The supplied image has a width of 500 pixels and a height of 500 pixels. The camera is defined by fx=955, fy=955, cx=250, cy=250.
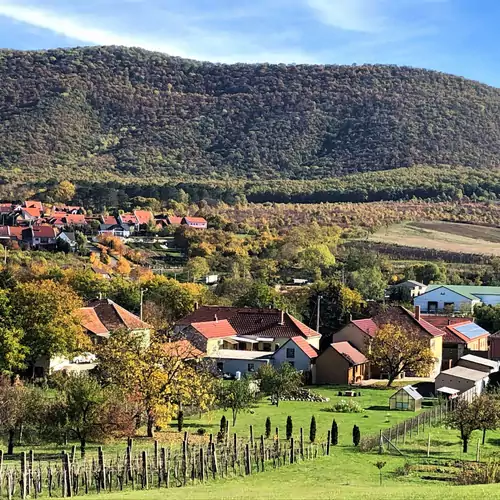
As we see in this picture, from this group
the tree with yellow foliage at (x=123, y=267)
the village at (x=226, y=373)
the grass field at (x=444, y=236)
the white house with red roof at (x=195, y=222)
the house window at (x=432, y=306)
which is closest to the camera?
the village at (x=226, y=373)

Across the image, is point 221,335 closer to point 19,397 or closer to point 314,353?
point 314,353

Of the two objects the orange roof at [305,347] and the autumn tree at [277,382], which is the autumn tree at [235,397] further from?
the orange roof at [305,347]

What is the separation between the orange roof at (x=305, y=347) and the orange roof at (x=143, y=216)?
6854cm

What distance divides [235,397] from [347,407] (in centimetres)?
708

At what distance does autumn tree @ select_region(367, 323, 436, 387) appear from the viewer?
179 feet

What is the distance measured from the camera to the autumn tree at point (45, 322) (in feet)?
159

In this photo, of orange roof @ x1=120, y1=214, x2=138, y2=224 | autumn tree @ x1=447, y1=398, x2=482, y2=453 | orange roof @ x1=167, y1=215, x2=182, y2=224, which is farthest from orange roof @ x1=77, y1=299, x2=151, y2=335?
orange roof @ x1=167, y1=215, x2=182, y2=224

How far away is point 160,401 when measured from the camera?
3766 centimetres

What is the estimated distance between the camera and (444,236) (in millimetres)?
124375

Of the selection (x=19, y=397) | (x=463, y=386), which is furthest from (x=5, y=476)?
(x=463, y=386)

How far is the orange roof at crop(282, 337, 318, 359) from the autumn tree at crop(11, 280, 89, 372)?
44.3ft

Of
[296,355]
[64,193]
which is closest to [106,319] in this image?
[296,355]

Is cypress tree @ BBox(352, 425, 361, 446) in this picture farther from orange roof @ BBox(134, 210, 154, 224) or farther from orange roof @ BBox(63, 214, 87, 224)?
orange roof @ BBox(134, 210, 154, 224)

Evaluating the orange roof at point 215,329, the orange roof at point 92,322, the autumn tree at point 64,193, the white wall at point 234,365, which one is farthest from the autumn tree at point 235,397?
the autumn tree at point 64,193
